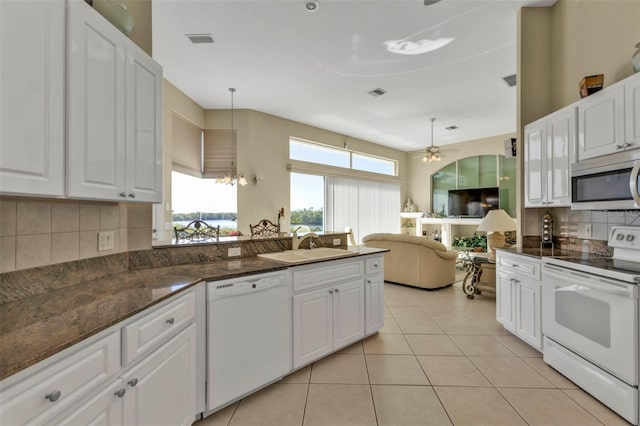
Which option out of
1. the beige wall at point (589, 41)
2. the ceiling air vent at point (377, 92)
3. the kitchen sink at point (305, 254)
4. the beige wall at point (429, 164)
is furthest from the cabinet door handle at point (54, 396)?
the beige wall at point (429, 164)

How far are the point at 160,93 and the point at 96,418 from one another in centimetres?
177

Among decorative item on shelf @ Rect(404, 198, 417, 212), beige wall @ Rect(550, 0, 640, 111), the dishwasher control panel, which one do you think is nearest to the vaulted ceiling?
beige wall @ Rect(550, 0, 640, 111)

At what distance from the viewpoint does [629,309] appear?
170cm

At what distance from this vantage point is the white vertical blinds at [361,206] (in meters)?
7.08

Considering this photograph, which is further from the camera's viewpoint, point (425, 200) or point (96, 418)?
point (425, 200)

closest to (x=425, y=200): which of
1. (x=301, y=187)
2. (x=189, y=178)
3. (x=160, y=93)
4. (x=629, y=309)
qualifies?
(x=301, y=187)

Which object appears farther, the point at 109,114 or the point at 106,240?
the point at 106,240

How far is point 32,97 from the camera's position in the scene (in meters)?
1.09

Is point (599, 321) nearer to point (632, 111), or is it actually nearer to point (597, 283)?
point (597, 283)

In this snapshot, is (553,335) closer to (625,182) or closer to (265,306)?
(625,182)

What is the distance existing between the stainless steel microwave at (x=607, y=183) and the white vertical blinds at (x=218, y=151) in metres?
5.05

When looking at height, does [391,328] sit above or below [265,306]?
below

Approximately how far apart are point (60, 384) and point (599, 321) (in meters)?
2.89

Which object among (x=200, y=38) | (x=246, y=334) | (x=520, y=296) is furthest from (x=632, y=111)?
(x=200, y=38)
